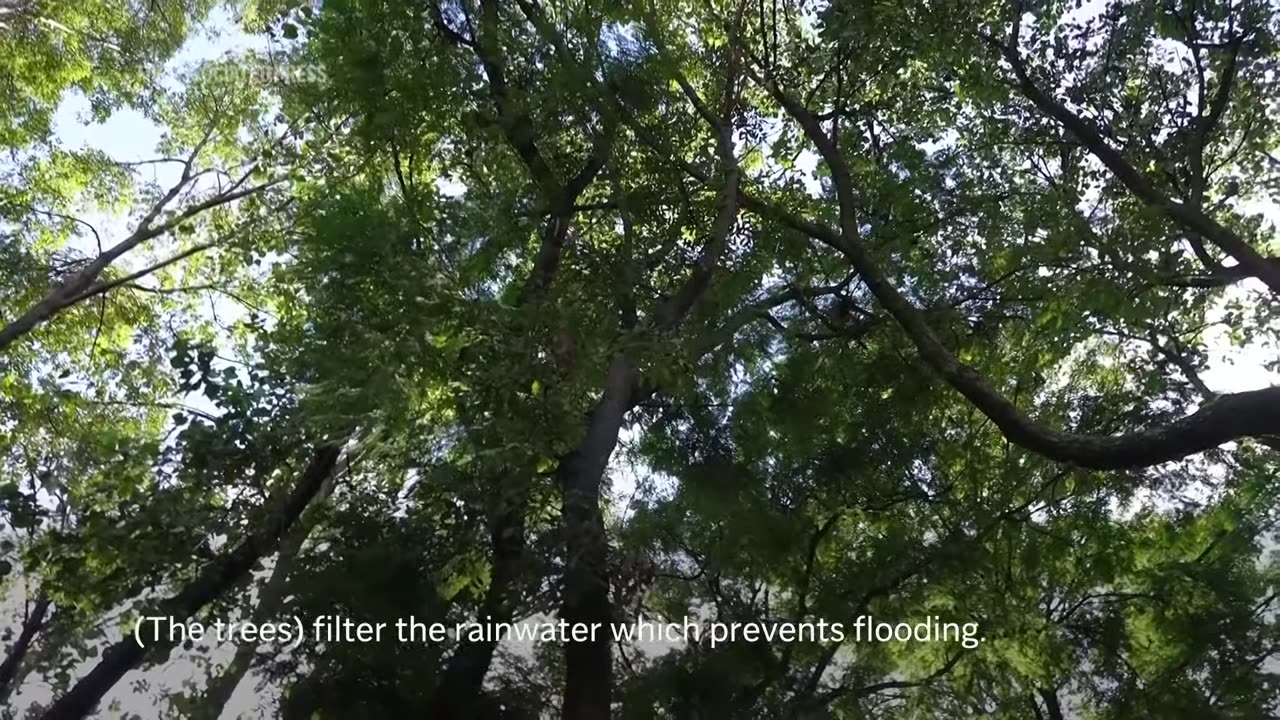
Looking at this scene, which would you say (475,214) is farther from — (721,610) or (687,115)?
(721,610)

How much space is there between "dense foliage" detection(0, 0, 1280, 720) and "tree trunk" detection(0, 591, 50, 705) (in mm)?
19

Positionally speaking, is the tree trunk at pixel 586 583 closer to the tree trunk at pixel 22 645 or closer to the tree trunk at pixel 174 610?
the tree trunk at pixel 174 610

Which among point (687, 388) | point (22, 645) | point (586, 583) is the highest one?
point (687, 388)

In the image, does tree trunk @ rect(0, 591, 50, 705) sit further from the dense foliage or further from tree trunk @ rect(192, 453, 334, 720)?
tree trunk @ rect(192, 453, 334, 720)

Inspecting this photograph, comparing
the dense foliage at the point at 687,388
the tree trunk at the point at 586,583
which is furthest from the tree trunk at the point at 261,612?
the tree trunk at the point at 586,583

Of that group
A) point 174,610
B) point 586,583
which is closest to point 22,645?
point 174,610

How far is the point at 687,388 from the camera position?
3.60m

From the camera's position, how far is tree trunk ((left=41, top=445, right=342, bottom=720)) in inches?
127

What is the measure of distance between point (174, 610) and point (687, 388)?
206 centimetres

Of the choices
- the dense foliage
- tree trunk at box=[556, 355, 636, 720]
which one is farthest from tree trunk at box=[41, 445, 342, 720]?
tree trunk at box=[556, 355, 636, 720]

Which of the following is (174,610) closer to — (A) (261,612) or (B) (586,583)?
(A) (261,612)

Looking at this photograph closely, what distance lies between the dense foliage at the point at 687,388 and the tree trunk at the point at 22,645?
0.02 metres

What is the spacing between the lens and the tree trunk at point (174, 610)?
127 inches

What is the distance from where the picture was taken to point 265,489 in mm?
3398
